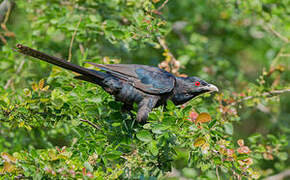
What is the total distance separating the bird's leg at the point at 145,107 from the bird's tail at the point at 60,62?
42 centimetres

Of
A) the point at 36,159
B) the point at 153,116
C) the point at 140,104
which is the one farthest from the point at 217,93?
the point at 36,159

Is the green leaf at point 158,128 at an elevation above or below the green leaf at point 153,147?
above

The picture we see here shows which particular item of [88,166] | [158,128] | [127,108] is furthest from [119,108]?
[88,166]

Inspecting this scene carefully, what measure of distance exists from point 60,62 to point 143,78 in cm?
74

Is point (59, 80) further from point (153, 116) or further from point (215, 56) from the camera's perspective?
point (215, 56)

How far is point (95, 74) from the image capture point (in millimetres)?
2861

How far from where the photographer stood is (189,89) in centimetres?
302

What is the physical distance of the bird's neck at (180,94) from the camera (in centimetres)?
304

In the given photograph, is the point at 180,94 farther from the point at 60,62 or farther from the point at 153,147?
the point at 60,62

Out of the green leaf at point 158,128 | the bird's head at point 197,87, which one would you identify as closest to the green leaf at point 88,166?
the green leaf at point 158,128

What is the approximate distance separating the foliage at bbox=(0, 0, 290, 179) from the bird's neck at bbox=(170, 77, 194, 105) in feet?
0.37

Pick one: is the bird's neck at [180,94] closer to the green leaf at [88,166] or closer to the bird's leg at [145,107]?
the bird's leg at [145,107]

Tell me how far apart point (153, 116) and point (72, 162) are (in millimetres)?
678

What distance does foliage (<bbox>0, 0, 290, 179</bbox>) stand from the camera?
2.44 m
